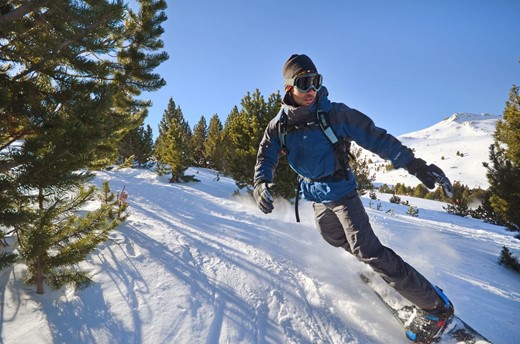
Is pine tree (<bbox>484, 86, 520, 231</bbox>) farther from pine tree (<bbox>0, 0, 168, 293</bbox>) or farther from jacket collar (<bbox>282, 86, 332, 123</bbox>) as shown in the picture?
pine tree (<bbox>0, 0, 168, 293</bbox>)

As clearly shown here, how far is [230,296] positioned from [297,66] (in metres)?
Answer: 2.86

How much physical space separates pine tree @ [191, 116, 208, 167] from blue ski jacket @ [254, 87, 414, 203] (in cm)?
3006

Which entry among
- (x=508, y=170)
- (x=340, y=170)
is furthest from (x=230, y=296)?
(x=508, y=170)

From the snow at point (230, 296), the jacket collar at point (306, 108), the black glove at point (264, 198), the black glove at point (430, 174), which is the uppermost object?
the jacket collar at point (306, 108)

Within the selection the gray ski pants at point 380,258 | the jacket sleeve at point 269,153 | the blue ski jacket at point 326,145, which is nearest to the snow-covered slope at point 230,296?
the gray ski pants at point 380,258

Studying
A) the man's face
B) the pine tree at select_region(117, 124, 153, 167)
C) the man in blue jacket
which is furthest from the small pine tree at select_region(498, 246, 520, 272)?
the pine tree at select_region(117, 124, 153, 167)

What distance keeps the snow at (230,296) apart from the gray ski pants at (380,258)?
45cm

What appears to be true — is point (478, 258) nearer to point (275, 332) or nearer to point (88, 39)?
point (275, 332)

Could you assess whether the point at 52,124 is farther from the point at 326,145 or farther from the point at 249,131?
the point at 249,131

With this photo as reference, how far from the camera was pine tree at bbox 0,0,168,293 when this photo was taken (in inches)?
91.2

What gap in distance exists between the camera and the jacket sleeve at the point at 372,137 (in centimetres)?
240

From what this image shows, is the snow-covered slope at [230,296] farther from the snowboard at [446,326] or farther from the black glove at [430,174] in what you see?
the black glove at [430,174]

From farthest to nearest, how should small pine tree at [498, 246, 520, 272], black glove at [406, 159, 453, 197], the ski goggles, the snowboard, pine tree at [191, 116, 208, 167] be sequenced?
pine tree at [191, 116, 208, 167], small pine tree at [498, 246, 520, 272], the ski goggles, the snowboard, black glove at [406, 159, 453, 197]

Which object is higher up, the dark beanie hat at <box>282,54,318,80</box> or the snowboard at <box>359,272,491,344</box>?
the dark beanie hat at <box>282,54,318,80</box>
